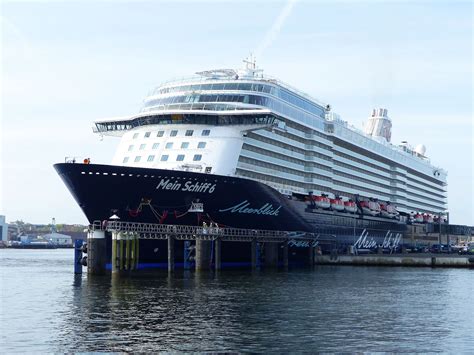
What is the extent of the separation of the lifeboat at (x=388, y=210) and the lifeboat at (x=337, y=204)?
54.7 feet

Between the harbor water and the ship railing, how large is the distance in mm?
3857

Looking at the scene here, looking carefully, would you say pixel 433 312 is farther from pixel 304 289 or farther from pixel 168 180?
pixel 168 180

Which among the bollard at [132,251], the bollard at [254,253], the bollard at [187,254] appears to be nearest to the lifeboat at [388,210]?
the bollard at [254,253]

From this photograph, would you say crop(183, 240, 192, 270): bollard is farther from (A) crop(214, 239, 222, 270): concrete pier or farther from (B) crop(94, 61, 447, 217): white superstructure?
(B) crop(94, 61, 447, 217): white superstructure

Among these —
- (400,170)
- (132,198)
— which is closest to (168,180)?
(132,198)

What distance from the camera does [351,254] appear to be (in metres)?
86.6

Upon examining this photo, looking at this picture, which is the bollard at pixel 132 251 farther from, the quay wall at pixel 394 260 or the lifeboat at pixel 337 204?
the quay wall at pixel 394 260

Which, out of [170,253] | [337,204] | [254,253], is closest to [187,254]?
[170,253]

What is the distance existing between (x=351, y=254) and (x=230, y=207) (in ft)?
101

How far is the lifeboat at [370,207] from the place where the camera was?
9019cm

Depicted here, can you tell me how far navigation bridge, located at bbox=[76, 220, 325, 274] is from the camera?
53219 millimetres

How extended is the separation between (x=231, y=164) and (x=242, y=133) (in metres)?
3.36

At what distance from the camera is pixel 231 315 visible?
3325 centimetres

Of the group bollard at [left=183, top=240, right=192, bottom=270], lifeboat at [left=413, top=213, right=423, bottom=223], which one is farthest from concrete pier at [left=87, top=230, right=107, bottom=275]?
lifeboat at [left=413, top=213, right=423, bottom=223]
